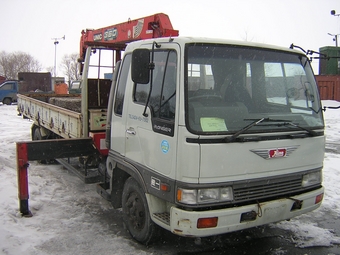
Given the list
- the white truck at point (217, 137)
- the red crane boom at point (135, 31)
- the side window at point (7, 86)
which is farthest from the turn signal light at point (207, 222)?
the side window at point (7, 86)

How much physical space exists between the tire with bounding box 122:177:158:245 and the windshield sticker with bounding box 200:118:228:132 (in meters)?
1.19

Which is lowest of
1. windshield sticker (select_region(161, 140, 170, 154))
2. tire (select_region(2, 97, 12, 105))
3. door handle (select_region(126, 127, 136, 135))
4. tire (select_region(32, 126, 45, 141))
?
tire (select_region(2, 97, 12, 105))

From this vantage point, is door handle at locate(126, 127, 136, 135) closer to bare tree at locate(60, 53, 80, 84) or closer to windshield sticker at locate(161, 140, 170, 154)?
windshield sticker at locate(161, 140, 170, 154)

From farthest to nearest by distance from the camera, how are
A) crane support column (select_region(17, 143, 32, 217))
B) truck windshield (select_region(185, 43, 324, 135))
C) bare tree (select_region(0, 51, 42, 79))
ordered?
bare tree (select_region(0, 51, 42, 79))
crane support column (select_region(17, 143, 32, 217))
truck windshield (select_region(185, 43, 324, 135))

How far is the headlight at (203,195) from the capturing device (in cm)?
336

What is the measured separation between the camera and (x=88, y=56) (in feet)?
18.5

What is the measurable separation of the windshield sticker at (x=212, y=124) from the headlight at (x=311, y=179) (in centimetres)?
127

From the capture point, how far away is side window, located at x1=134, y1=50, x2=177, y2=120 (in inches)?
140

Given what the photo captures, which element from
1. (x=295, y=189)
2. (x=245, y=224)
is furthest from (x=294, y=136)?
(x=245, y=224)

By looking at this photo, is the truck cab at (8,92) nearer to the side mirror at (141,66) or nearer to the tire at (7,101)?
the tire at (7,101)

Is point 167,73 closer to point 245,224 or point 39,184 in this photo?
point 245,224

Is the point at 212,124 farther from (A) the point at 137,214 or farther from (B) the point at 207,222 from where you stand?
(A) the point at 137,214

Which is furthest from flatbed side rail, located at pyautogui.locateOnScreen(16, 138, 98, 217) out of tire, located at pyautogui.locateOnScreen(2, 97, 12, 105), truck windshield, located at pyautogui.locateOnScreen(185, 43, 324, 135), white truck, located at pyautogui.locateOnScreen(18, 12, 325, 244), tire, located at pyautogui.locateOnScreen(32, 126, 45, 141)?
tire, located at pyautogui.locateOnScreen(2, 97, 12, 105)

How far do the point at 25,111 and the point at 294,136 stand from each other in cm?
821
